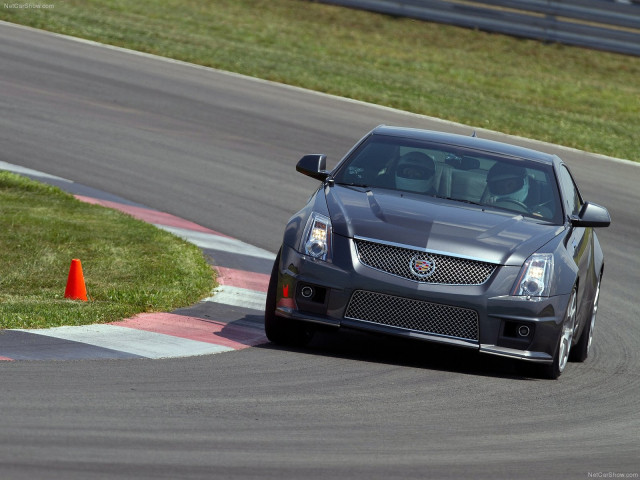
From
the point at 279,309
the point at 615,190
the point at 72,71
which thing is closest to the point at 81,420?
the point at 279,309

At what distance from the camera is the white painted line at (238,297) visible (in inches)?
388

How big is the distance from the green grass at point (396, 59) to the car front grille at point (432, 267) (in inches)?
503

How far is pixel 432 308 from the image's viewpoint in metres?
7.84

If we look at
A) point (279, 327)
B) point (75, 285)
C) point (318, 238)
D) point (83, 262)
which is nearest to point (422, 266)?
point (318, 238)

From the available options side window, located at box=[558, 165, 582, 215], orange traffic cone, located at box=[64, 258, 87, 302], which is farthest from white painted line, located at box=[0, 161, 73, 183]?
side window, located at box=[558, 165, 582, 215]

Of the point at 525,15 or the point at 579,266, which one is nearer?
the point at 579,266

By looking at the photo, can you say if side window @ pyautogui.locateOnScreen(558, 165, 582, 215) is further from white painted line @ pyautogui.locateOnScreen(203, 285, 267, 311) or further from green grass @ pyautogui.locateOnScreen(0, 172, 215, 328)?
green grass @ pyautogui.locateOnScreen(0, 172, 215, 328)

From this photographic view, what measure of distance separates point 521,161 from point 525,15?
1889 cm

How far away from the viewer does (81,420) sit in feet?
19.1

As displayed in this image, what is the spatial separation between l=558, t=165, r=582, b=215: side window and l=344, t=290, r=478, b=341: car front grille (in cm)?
169

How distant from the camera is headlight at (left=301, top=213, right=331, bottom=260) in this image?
26.4 ft

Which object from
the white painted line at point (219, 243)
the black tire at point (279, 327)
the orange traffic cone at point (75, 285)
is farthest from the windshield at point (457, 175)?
the white painted line at point (219, 243)

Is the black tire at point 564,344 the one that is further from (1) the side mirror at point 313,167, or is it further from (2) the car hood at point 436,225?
(1) the side mirror at point 313,167

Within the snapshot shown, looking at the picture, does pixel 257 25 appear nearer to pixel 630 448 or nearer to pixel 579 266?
pixel 579 266
